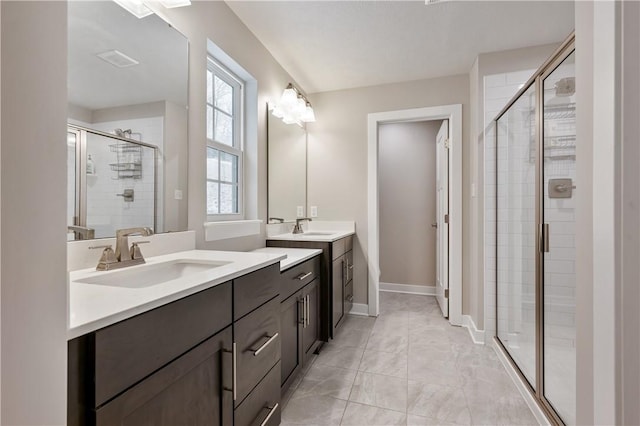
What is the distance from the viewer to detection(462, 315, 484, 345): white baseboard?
242 cm

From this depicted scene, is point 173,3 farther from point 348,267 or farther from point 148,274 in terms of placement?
point 348,267

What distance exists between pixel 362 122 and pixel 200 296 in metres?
2.65

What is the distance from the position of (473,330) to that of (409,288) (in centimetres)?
138

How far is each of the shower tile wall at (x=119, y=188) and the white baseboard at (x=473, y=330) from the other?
100 inches

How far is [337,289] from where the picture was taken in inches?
95.8

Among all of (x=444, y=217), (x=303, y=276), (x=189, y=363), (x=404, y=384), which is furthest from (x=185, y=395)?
(x=444, y=217)

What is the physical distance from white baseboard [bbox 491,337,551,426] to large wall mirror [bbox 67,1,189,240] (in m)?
2.11

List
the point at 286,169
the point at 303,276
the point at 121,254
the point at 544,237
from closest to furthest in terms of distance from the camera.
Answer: the point at 121,254 → the point at 544,237 → the point at 303,276 → the point at 286,169

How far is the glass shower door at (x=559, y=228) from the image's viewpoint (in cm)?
155
